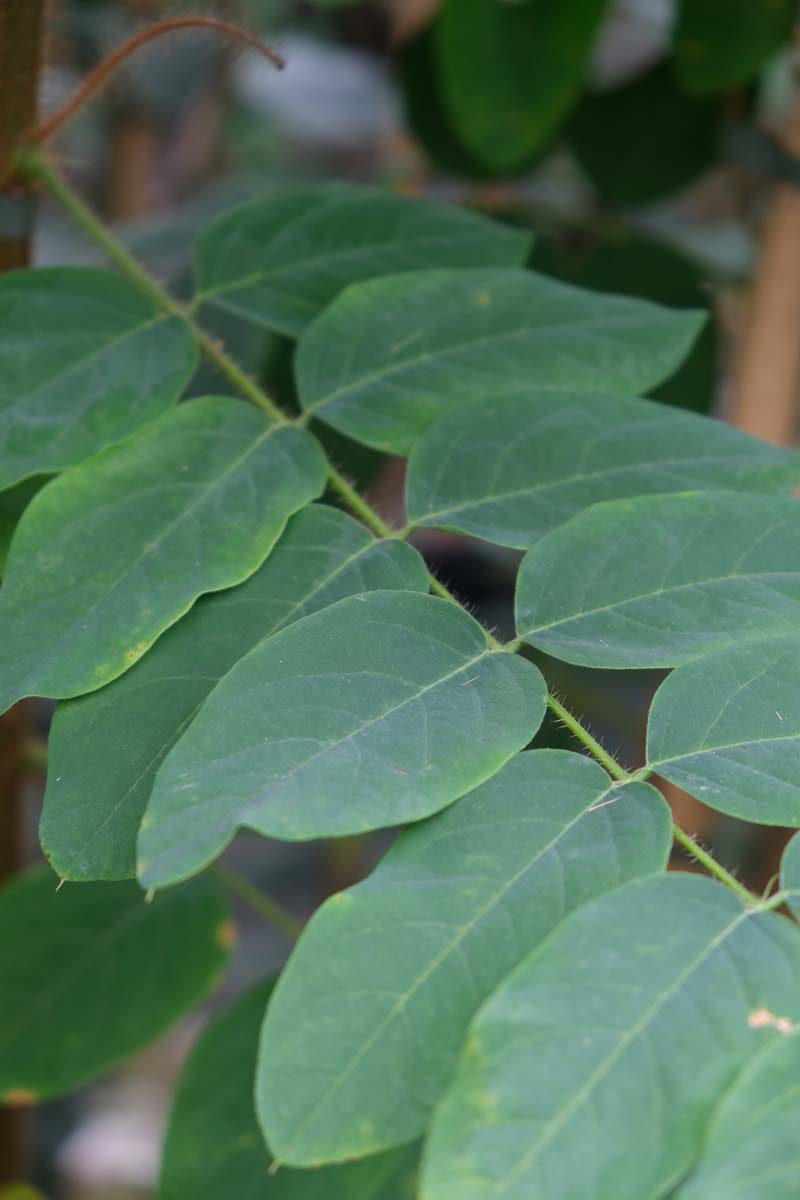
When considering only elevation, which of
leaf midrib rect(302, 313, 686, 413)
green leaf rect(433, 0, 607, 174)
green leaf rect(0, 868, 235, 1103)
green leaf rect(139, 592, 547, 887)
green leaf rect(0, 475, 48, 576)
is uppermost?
green leaf rect(433, 0, 607, 174)

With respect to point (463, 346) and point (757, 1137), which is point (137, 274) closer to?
point (463, 346)

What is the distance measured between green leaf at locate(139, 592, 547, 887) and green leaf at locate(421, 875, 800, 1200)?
2.6 inches

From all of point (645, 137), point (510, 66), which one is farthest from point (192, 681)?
point (645, 137)

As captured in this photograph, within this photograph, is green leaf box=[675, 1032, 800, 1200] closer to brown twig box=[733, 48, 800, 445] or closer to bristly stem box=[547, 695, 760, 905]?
bristly stem box=[547, 695, 760, 905]

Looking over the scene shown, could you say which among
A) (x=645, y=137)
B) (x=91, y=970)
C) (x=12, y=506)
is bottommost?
(x=91, y=970)

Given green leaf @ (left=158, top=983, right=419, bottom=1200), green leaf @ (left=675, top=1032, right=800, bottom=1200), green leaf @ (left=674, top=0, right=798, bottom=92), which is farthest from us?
green leaf @ (left=674, top=0, right=798, bottom=92)

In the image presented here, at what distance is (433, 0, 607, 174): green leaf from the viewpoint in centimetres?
81

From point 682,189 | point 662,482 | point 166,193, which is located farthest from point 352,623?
point 166,193

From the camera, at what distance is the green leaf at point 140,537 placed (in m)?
0.44

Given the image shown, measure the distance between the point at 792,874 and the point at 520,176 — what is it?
0.83 m

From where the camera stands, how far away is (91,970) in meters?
0.74

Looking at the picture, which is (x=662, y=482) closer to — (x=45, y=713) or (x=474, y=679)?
(x=474, y=679)

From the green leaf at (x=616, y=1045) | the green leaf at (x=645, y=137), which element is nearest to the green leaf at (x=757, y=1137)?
the green leaf at (x=616, y=1045)

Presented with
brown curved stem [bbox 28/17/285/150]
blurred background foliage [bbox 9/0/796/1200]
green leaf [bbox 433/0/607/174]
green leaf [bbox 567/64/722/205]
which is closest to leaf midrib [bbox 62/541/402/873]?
blurred background foliage [bbox 9/0/796/1200]
